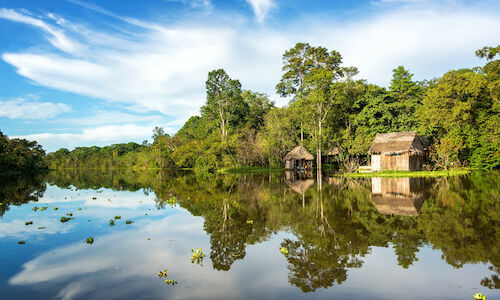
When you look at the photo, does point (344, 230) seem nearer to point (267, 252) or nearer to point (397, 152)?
point (267, 252)

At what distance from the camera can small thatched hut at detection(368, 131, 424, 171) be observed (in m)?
31.7

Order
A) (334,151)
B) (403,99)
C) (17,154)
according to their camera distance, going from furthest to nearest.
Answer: (17,154)
(334,151)
(403,99)

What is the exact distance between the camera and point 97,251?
302 inches

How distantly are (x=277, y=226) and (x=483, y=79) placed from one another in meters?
34.4

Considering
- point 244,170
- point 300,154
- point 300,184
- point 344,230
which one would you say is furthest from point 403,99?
point 344,230

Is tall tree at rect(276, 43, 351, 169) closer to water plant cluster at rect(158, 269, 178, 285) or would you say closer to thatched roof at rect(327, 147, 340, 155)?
thatched roof at rect(327, 147, 340, 155)

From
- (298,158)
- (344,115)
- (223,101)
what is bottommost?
(298,158)

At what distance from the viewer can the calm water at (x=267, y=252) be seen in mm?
5191

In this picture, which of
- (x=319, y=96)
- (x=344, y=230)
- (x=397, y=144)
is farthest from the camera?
(x=319, y=96)

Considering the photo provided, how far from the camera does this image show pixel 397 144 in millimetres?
32469

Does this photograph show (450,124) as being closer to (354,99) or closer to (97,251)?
(354,99)

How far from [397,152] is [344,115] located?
43.6 ft

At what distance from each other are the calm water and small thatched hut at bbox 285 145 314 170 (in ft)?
96.2

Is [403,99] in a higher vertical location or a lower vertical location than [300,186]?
higher
